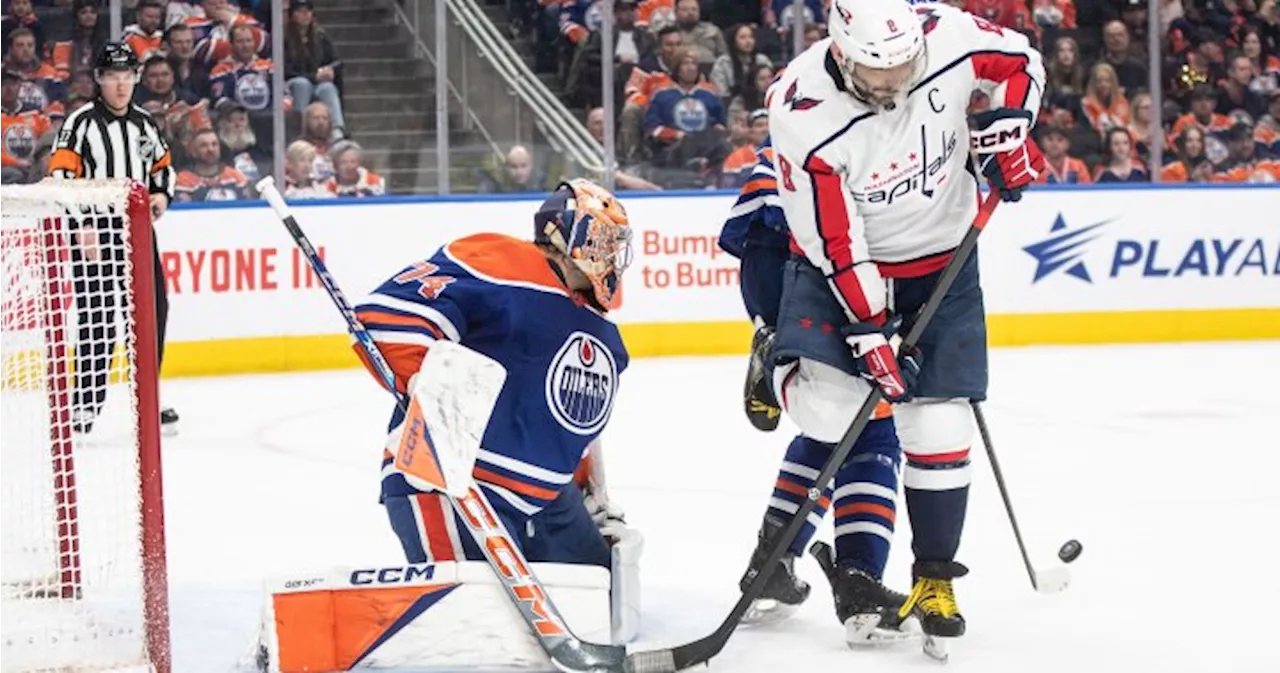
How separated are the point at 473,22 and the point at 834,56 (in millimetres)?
4737

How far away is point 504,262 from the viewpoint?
9.66 feet

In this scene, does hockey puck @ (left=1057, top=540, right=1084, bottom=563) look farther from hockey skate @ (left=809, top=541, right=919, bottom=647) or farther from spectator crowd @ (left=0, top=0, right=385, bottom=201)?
spectator crowd @ (left=0, top=0, right=385, bottom=201)

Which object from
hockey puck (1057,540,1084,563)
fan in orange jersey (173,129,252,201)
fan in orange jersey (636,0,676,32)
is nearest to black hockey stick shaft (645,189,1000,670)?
hockey puck (1057,540,1084,563)

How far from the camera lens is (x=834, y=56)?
118 inches

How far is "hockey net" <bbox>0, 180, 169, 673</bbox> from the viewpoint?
9.08 ft

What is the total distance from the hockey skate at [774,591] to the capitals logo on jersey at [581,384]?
14.8 inches

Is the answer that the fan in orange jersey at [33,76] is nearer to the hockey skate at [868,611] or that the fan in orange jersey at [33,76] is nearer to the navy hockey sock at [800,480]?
the navy hockey sock at [800,480]

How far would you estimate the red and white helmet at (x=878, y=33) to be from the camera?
9.52 feet

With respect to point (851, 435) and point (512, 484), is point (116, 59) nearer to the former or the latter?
point (512, 484)

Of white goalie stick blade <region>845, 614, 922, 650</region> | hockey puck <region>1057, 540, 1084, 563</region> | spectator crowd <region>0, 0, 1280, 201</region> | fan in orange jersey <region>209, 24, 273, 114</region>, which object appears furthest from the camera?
fan in orange jersey <region>209, 24, 273, 114</region>

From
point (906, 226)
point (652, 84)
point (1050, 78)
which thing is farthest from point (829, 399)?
point (1050, 78)

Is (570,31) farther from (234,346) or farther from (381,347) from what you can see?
(381,347)

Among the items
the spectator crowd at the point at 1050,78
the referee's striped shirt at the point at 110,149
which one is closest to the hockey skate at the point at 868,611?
the referee's striped shirt at the point at 110,149

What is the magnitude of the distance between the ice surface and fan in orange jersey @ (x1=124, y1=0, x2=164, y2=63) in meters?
1.22
